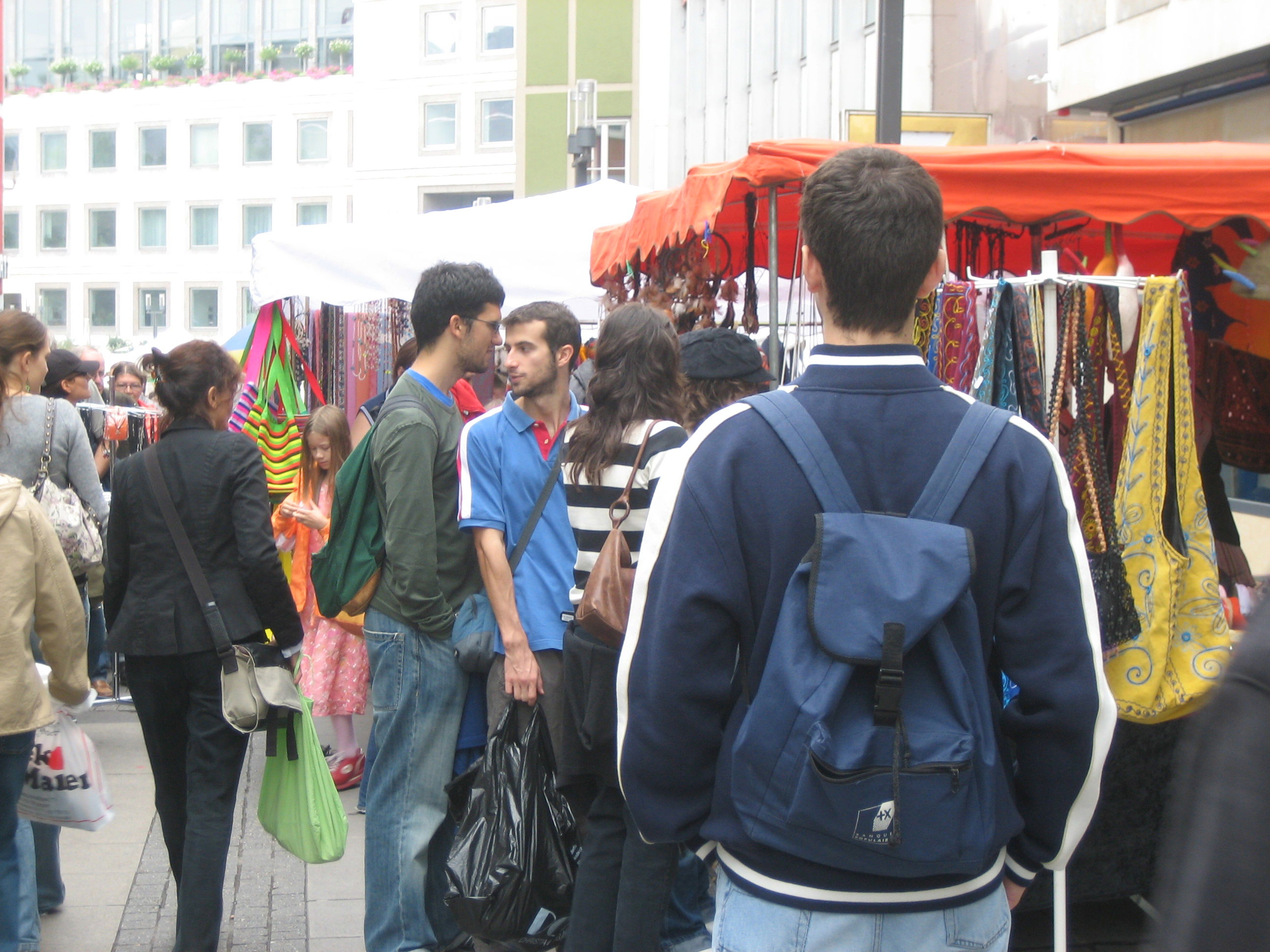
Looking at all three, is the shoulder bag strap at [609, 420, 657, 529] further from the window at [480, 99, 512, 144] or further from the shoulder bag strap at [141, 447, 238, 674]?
the window at [480, 99, 512, 144]

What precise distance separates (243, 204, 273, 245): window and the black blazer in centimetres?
5731

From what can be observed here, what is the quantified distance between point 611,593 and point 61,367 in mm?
4569

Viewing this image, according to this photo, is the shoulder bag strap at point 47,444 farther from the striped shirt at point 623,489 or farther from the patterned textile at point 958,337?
the patterned textile at point 958,337

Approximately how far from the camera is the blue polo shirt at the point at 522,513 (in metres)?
3.63

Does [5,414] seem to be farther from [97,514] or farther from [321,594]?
[321,594]

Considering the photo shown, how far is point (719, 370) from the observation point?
12.2 feet

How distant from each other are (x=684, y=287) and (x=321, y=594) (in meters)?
2.16

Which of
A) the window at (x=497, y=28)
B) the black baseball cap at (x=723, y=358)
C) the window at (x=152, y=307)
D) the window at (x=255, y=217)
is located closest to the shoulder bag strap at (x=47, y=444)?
the black baseball cap at (x=723, y=358)

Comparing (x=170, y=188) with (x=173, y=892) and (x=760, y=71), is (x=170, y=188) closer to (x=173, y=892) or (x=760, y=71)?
(x=760, y=71)

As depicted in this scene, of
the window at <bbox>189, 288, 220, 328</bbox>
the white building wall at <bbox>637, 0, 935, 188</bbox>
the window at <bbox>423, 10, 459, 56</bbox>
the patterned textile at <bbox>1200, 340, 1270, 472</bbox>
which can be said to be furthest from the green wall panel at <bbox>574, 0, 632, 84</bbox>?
the patterned textile at <bbox>1200, 340, 1270, 472</bbox>

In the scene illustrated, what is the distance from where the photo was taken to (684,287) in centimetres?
520

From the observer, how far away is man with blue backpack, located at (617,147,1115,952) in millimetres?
1653

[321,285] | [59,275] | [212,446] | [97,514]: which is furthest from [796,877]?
[59,275]

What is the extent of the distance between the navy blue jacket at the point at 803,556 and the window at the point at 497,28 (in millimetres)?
48711
